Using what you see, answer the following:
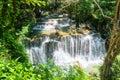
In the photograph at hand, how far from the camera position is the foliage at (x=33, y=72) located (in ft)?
14.1

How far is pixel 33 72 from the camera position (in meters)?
4.64

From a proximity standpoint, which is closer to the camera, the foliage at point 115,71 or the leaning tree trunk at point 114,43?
the leaning tree trunk at point 114,43

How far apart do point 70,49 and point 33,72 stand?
1254 cm

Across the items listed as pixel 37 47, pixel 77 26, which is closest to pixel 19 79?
pixel 37 47

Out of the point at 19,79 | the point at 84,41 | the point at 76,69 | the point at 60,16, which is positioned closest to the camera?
the point at 19,79

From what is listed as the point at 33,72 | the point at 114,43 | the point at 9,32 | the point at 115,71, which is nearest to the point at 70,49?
the point at 115,71

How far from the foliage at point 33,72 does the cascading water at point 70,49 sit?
1069 cm

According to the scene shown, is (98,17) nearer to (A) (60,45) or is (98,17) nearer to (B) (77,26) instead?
(B) (77,26)

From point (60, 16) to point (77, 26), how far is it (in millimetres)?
2545

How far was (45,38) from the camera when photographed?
16.6m

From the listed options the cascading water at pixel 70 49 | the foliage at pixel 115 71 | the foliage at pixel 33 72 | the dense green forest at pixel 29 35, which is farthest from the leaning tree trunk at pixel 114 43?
the cascading water at pixel 70 49

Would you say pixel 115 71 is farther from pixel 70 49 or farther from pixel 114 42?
pixel 70 49

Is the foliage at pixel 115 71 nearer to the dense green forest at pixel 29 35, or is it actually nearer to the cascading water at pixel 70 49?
the dense green forest at pixel 29 35

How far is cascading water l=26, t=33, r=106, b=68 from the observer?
53.0 ft
